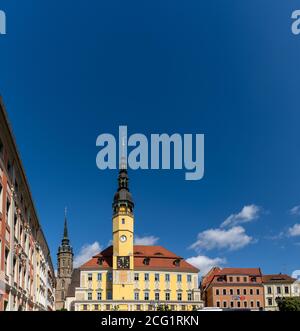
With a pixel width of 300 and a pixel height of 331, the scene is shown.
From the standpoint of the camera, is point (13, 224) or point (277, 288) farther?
point (277, 288)

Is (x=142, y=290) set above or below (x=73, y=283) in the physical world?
below

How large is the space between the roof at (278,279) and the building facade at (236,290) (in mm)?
1553

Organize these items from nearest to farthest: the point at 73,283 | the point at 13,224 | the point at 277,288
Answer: the point at 13,224 → the point at 277,288 → the point at 73,283

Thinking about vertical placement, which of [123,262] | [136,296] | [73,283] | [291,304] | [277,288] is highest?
[123,262]

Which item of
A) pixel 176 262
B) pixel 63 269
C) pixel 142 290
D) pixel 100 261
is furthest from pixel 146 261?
pixel 63 269

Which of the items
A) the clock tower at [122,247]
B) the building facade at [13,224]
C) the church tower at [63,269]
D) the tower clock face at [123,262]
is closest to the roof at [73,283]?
the church tower at [63,269]

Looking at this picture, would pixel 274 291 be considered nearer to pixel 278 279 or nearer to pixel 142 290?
pixel 278 279

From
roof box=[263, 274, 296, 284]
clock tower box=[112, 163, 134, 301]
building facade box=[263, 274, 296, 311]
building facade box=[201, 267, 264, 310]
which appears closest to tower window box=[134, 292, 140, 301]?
clock tower box=[112, 163, 134, 301]

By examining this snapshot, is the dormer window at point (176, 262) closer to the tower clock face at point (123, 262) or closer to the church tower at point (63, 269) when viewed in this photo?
the tower clock face at point (123, 262)

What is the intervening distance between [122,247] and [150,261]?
9.62 metres

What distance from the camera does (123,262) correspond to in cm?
9531

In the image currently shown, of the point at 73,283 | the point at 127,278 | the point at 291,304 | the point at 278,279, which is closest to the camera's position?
the point at 291,304

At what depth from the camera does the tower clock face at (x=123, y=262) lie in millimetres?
95125

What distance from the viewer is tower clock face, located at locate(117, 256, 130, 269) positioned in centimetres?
9512
